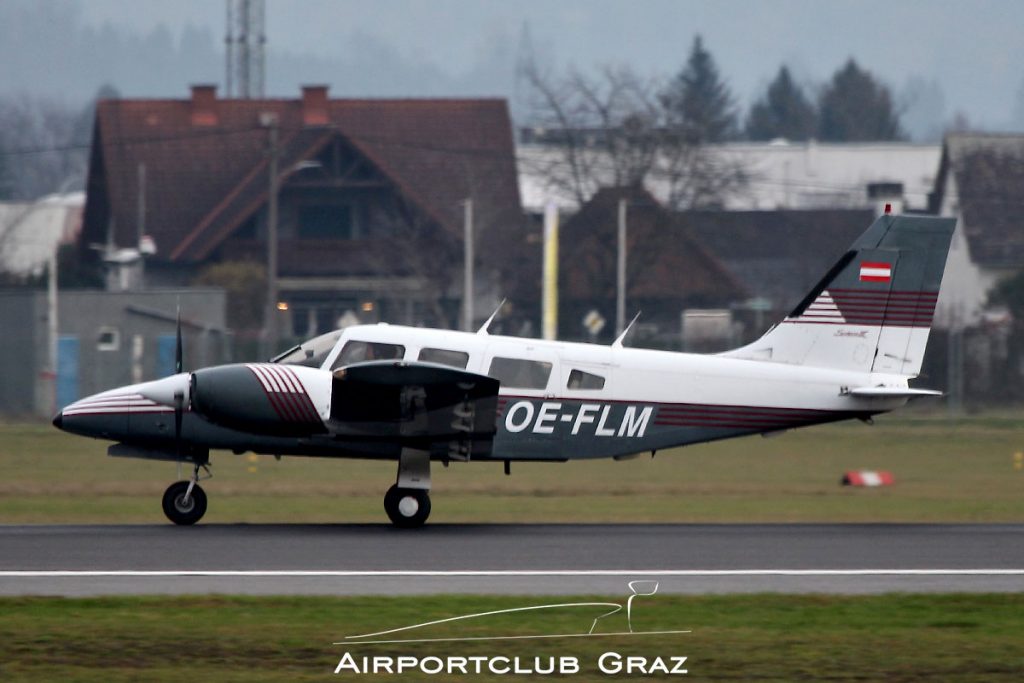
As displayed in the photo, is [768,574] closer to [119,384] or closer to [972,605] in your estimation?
[972,605]

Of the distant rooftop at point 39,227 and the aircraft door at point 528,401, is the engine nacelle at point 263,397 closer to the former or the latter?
the aircraft door at point 528,401

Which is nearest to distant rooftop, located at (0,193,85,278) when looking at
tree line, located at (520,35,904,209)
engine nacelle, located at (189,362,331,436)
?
tree line, located at (520,35,904,209)

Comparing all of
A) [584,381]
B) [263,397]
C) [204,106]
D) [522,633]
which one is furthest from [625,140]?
[522,633]

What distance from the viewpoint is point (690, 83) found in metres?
129

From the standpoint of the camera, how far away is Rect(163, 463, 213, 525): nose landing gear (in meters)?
15.7

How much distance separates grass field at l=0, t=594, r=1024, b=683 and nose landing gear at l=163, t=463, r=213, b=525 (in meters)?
4.59

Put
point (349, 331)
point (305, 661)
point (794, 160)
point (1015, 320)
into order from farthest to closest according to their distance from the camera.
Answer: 1. point (794, 160)
2. point (1015, 320)
3. point (349, 331)
4. point (305, 661)

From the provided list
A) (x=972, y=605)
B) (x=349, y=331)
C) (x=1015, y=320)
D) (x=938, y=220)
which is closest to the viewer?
(x=972, y=605)

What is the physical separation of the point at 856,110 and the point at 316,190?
8167cm

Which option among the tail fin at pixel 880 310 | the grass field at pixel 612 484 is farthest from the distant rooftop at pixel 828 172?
the tail fin at pixel 880 310

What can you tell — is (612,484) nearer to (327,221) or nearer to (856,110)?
(327,221)

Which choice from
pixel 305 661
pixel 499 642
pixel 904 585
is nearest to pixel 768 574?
pixel 904 585

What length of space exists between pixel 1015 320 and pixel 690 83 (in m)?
90.6

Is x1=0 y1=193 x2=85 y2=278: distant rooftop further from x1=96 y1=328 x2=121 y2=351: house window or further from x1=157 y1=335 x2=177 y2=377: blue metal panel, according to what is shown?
x1=157 y1=335 x2=177 y2=377: blue metal panel
